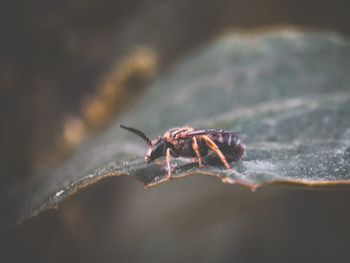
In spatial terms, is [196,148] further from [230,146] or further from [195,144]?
[230,146]

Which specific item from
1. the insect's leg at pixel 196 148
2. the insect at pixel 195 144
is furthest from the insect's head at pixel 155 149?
the insect's leg at pixel 196 148

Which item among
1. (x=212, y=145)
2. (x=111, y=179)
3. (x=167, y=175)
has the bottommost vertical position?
(x=167, y=175)

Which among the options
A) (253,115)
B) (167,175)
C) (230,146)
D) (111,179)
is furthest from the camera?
(111,179)

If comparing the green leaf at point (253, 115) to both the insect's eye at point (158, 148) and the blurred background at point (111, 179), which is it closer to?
the insect's eye at point (158, 148)

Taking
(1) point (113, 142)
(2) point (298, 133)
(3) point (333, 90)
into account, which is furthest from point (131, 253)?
(3) point (333, 90)

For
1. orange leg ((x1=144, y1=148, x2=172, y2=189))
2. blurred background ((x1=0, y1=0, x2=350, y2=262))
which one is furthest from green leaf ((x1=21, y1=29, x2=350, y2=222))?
blurred background ((x1=0, y1=0, x2=350, y2=262))

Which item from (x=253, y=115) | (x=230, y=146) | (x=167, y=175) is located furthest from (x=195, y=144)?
(x=253, y=115)
